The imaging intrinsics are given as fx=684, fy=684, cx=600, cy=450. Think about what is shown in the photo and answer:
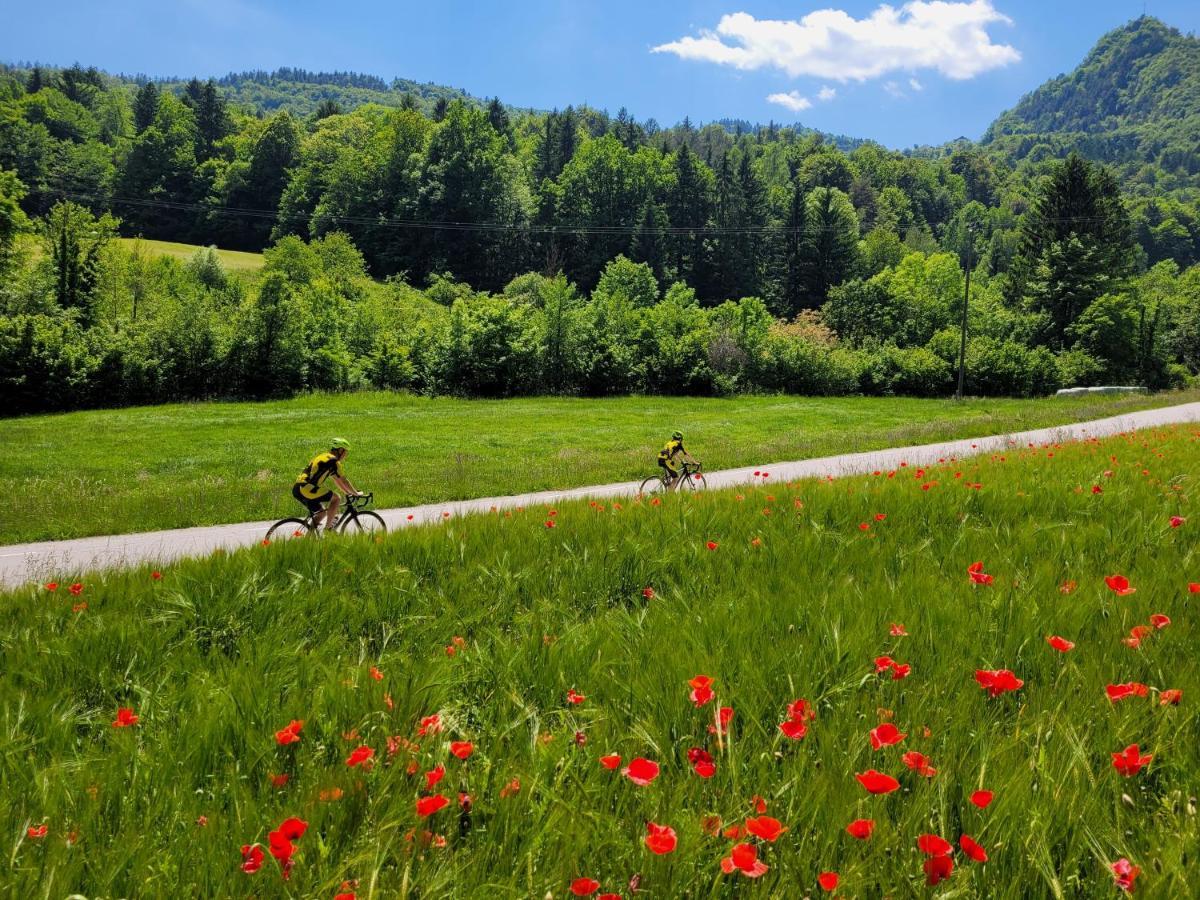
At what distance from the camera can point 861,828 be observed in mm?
1502

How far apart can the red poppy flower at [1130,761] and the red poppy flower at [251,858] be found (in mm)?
2069

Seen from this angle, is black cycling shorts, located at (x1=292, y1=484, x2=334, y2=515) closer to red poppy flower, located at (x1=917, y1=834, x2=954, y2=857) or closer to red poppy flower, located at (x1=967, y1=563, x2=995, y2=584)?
red poppy flower, located at (x1=967, y1=563, x2=995, y2=584)

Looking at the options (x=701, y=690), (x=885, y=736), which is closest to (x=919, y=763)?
(x=885, y=736)

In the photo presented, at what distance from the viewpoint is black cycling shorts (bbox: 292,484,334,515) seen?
9.65 m

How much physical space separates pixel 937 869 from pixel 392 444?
22.7 m

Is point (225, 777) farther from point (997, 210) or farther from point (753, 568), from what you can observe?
point (997, 210)

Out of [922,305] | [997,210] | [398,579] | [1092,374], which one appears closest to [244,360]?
[398,579]

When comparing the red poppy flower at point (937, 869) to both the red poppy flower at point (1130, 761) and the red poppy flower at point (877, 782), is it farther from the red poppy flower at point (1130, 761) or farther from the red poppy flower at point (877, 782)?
the red poppy flower at point (1130, 761)

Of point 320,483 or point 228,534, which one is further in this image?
point 228,534

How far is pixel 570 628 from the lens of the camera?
312 centimetres

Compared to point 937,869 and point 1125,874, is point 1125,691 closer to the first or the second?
point 1125,874

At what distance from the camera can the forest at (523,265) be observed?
40.5 m

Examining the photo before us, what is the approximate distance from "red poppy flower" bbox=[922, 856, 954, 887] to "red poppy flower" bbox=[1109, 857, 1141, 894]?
0.35 m

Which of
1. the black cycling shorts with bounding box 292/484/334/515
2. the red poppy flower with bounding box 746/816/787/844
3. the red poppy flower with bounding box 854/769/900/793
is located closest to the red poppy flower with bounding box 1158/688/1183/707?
the red poppy flower with bounding box 854/769/900/793
